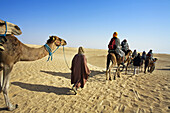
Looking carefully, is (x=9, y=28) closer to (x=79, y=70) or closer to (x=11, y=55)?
(x=11, y=55)

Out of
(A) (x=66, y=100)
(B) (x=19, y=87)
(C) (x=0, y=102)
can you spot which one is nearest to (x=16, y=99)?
(C) (x=0, y=102)

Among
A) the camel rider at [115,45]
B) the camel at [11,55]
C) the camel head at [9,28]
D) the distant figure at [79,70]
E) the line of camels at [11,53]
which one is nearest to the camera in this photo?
the camel head at [9,28]

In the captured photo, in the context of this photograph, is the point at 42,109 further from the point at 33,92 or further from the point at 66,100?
the point at 33,92

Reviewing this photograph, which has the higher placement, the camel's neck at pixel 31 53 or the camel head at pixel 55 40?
the camel head at pixel 55 40

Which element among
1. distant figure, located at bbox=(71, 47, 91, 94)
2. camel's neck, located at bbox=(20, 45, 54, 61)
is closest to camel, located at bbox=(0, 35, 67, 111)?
camel's neck, located at bbox=(20, 45, 54, 61)

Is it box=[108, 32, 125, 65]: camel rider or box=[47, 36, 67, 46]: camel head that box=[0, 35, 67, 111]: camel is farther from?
box=[108, 32, 125, 65]: camel rider

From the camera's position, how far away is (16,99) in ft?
Result: 15.6

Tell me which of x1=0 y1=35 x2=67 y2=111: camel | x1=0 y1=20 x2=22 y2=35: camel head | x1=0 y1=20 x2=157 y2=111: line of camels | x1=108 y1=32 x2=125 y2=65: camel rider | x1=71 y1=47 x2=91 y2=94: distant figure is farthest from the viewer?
x1=108 y1=32 x2=125 y2=65: camel rider

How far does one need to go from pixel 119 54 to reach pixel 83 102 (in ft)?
16.5

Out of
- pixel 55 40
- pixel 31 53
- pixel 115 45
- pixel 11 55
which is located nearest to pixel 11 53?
pixel 11 55

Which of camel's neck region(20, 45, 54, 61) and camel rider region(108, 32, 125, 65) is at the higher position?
camel rider region(108, 32, 125, 65)

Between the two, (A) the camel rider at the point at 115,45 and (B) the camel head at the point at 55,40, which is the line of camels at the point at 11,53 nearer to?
(B) the camel head at the point at 55,40

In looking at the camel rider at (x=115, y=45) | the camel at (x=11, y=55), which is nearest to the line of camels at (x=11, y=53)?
the camel at (x=11, y=55)

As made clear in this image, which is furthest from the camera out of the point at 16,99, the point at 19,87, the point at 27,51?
the point at 19,87
